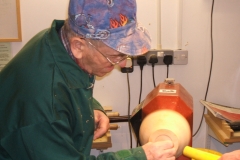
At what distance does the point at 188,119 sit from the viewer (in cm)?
117

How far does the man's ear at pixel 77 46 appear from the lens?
0.95m

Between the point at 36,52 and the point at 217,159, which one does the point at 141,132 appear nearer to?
the point at 217,159

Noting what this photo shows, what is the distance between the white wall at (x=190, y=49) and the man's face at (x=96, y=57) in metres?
1.11

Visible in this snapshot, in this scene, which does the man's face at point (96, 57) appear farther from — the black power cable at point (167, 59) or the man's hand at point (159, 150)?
the black power cable at point (167, 59)

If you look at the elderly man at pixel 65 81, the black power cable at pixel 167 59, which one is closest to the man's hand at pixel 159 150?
the elderly man at pixel 65 81

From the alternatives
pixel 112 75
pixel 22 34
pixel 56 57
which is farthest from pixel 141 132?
pixel 22 34

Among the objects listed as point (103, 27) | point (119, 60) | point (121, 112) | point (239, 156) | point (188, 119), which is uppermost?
point (103, 27)

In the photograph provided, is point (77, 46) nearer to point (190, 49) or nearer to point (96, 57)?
point (96, 57)

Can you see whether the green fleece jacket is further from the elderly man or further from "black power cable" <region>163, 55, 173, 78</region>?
"black power cable" <region>163, 55, 173, 78</region>

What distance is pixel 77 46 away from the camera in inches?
38.2

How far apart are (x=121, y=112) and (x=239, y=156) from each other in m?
1.19

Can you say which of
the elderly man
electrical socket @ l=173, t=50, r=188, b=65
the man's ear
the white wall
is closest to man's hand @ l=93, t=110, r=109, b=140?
the elderly man

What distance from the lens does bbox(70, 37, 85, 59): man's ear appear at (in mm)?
951

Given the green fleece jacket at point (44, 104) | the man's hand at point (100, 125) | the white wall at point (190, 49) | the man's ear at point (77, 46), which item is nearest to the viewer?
the green fleece jacket at point (44, 104)
